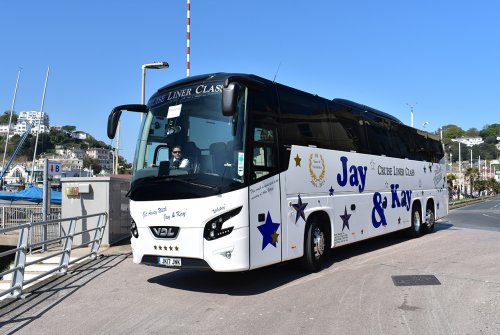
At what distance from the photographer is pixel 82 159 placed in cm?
13338

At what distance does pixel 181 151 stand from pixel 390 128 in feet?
26.1

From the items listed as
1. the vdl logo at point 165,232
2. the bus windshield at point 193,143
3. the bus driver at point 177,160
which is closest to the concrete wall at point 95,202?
the bus windshield at point 193,143

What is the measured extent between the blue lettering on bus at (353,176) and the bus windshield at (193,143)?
376 cm

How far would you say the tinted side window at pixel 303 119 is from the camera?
27.2ft

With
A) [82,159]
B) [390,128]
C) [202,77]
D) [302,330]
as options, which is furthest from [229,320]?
[82,159]

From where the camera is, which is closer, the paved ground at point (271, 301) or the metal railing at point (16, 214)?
the paved ground at point (271, 301)

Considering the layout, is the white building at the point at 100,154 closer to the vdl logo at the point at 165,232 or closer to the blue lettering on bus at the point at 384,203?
the blue lettering on bus at the point at 384,203

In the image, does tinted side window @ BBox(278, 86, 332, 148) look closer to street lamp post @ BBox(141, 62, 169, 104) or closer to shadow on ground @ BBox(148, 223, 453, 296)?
shadow on ground @ BBox(148, 223, 453, 296)

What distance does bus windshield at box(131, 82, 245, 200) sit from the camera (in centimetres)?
698

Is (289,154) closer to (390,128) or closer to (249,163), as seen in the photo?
(249,163)

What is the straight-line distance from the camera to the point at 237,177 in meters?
6.96

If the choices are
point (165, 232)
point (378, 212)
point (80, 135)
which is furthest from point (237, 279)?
point (80, 135)

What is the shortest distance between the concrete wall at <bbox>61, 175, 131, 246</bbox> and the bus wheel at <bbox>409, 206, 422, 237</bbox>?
8975 millimetres

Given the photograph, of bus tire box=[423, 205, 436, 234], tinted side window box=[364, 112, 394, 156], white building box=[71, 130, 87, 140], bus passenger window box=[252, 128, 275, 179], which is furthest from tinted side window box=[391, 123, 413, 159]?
white building box=[71, 130, 87, 140]
